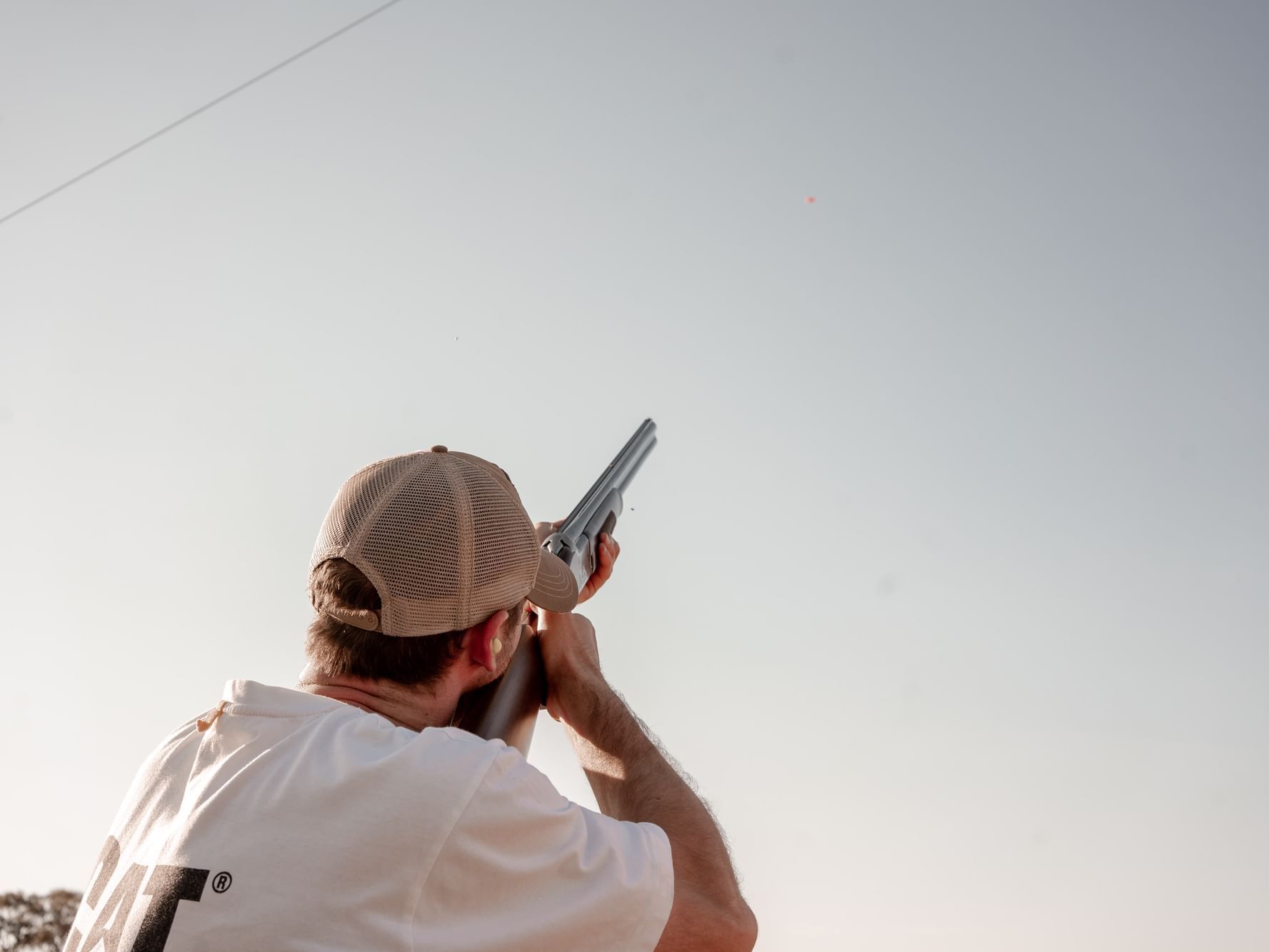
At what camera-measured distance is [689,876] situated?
2.45m

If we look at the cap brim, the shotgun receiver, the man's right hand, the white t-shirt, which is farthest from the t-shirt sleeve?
the cap brim

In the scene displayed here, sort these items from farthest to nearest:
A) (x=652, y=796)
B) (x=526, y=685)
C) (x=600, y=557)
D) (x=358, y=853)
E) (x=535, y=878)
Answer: (x=600, y=557), (x=526, y=685), (x=652, y=796), (x=535, y=878), (x=358, y=853)

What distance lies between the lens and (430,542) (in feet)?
8.54

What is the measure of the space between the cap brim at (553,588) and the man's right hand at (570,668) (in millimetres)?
63

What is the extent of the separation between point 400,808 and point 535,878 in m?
0.32

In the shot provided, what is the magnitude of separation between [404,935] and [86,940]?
72 cm

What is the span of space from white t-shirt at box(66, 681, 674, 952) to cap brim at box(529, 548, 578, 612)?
3.01 ft

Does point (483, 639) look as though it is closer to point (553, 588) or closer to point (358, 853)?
point (553, 588)

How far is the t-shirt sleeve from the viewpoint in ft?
7.05

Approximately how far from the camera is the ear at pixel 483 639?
2701mm

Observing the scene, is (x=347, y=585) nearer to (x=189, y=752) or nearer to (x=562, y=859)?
(x=189, y=752)

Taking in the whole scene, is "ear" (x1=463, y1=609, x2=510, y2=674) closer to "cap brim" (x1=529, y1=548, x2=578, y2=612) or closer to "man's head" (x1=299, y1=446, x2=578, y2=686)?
"man's head" (x1=299, y1=446, x2=578, y2=686)

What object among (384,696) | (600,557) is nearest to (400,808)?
(384,696)

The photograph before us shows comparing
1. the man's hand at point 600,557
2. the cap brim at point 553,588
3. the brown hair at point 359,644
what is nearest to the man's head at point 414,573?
the brown hair at point 359,644
